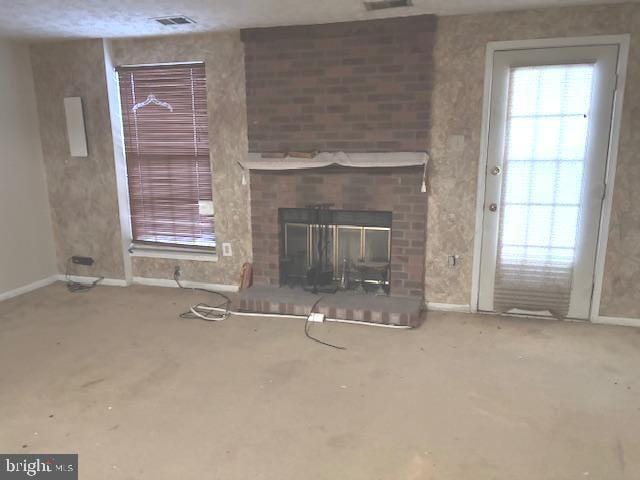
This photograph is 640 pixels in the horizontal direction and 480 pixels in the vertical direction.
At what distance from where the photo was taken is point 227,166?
387 cm

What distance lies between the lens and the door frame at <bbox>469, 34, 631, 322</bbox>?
2961 millimetres

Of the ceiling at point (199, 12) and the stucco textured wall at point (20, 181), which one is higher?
the ceiling at point (199, 12)

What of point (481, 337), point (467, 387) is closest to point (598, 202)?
point (481, 337)

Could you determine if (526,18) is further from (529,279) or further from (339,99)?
(529,279)

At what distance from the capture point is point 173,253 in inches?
165

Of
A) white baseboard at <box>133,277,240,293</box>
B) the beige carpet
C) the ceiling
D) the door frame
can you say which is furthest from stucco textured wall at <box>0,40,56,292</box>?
the door frame

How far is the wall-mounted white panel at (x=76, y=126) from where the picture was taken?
13.3 feet

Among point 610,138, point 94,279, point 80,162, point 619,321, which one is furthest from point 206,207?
point 619,321

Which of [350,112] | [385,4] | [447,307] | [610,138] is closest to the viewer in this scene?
[385,4]

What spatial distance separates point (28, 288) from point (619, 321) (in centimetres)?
489

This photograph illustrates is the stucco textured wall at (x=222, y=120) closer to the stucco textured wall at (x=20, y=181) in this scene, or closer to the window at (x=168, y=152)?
the window at (x=168, y=152)

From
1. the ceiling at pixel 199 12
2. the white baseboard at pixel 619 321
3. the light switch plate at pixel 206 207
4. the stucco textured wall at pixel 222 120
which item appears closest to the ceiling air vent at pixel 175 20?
the ceiling at pixel 199 12

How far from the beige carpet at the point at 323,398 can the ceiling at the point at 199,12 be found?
2158 millimetres

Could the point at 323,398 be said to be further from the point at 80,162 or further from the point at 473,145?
the point at 80,162
